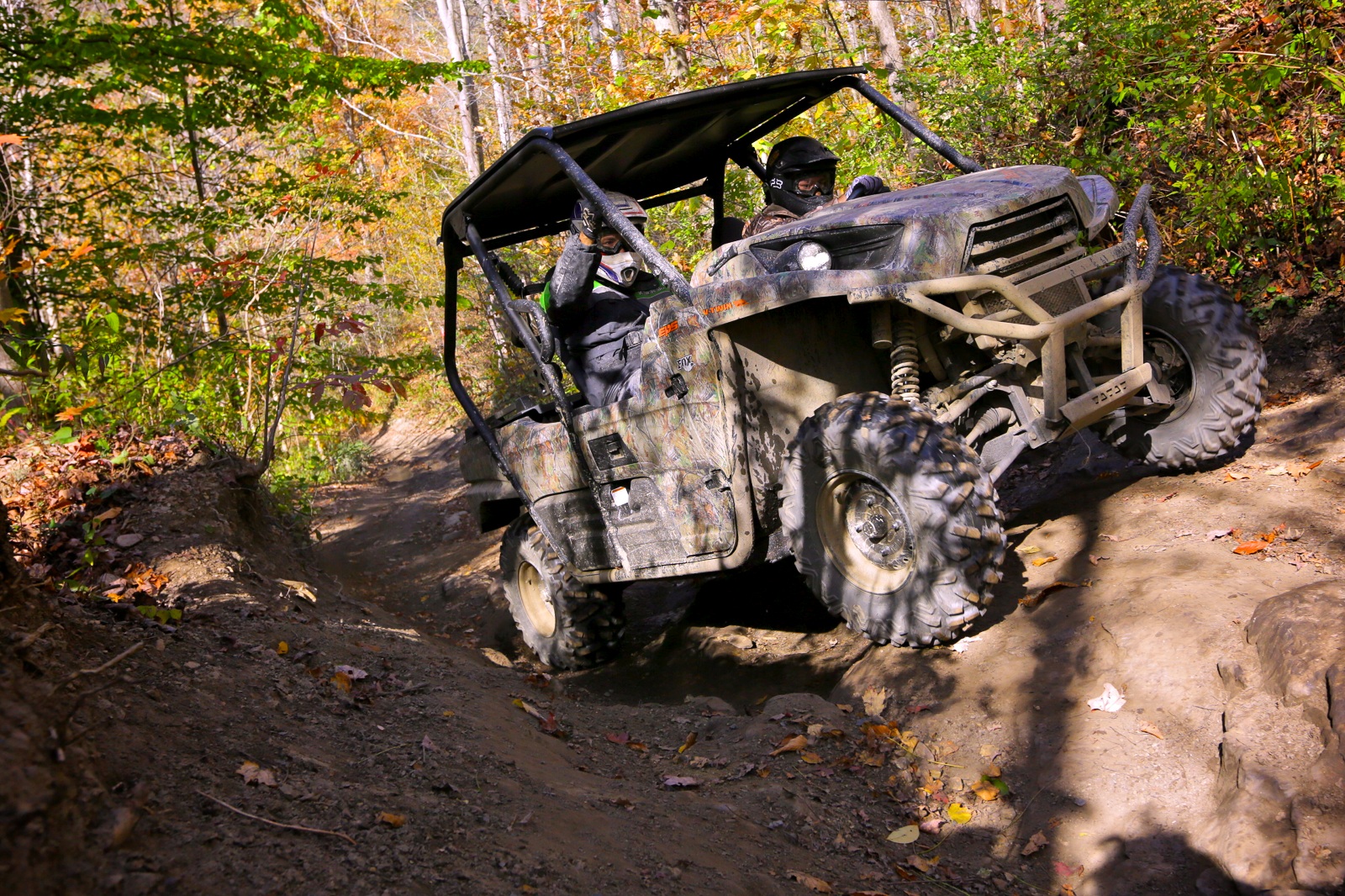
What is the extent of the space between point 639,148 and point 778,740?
3.27 metres

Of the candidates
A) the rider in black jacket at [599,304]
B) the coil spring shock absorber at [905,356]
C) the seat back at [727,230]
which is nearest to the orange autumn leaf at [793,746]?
the coil spring shock absorber at [905,356]

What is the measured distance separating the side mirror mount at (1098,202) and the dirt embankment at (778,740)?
1.41 metres

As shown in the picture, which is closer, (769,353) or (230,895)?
(230,895)

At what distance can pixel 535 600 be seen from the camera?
6.54m

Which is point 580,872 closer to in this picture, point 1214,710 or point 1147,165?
point 1214,710

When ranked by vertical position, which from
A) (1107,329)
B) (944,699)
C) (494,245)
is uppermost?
(494,245)

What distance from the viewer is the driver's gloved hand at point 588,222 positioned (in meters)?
4.87

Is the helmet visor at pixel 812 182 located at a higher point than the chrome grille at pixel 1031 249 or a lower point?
higher

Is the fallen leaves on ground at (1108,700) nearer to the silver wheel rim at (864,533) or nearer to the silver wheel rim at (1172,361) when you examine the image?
the silver wheel rim at (864,533)

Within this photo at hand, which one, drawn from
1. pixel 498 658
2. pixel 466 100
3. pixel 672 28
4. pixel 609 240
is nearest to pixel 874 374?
pixel 609 240

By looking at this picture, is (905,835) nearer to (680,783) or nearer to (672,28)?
(680,783)

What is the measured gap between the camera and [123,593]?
4613mm

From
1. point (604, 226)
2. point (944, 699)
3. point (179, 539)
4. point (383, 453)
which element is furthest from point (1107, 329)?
point (383, 453)

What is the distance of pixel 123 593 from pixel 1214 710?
14.9 feet
